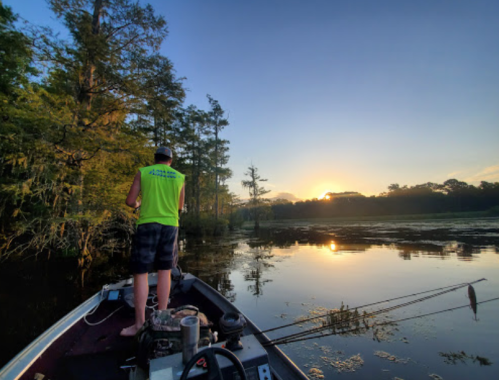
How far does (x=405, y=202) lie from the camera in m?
66.4

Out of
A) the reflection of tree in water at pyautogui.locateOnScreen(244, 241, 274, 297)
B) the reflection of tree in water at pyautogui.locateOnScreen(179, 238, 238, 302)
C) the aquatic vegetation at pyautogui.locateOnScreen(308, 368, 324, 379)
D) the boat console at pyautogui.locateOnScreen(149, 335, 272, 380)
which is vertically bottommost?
the reflection of tree in water at pyautogui.locateOnScreen(244, 241, 274, 297)

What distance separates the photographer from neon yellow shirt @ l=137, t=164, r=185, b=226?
2551 mm

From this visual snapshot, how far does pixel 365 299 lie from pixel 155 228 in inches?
208

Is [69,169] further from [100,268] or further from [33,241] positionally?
[100,268]

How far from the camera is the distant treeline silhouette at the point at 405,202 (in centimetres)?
5684

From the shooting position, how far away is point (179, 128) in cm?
2616

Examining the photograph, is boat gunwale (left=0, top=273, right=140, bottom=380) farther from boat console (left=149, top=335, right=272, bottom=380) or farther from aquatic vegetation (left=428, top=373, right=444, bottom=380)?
aquatic vegetation (left=428, top=373, right=444, bottom=380)

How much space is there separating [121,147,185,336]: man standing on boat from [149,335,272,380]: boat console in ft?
3.91

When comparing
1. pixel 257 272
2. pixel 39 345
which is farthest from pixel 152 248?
pixel 257 272

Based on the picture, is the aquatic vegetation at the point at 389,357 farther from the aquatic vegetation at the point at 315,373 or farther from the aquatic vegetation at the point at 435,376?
the aquatic vegetation at the point at 315,373

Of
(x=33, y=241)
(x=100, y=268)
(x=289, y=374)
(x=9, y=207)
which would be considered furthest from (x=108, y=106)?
(x=289, y=374)

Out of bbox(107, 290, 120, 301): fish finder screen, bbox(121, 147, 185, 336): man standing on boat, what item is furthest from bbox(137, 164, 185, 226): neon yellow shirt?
bbox(107, 290, 120, 301): fish finder screen

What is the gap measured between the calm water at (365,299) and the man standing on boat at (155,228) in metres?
2.28

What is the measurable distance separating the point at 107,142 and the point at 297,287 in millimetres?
6761
